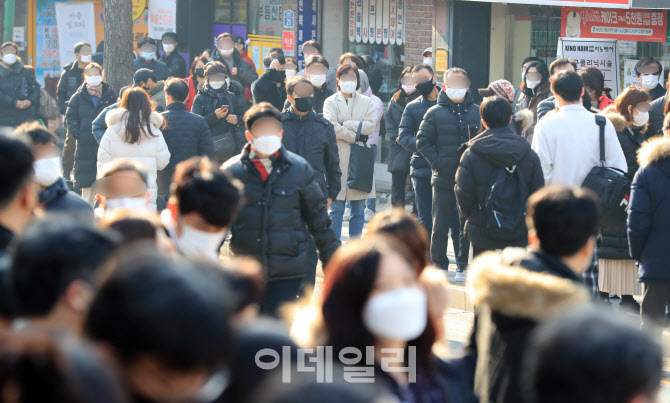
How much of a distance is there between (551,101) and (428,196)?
1.59 meters

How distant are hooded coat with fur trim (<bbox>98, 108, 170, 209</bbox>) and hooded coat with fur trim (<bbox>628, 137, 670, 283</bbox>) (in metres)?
3.86

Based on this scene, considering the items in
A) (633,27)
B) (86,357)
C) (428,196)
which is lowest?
(428,196)

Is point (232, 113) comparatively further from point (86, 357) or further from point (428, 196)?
point (86, 357)

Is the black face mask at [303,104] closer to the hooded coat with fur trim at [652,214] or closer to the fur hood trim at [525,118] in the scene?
the fur hood trim at [525,118]

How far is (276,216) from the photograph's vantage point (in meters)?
5.49

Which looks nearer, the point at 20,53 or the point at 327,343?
the point at 327,343

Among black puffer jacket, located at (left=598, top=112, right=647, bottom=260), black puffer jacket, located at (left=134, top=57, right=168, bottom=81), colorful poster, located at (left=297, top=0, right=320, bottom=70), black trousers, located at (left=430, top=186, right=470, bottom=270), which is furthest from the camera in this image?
colorful poster, located at (left=297, top=0, right=320, bottom=70)

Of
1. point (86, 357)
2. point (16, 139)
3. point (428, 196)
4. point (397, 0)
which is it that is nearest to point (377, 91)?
point (397, 0)

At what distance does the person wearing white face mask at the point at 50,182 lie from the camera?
4.80 metres

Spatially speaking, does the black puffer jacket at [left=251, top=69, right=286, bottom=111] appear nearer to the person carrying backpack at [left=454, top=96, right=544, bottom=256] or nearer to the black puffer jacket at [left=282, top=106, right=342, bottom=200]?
the black puffer jacket at [left=282, top=106, right=342, bottom=200]

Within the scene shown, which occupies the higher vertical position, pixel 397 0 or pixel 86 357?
pixel 397 0

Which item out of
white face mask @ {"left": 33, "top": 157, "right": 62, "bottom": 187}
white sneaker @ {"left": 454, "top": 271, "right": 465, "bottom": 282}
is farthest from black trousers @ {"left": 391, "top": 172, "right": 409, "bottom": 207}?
white face mask @ {"left": 33, "top": 157, "right": 62, "bottom": 187}

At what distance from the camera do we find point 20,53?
2011cm

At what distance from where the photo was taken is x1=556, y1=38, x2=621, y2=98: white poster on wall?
434 inches
